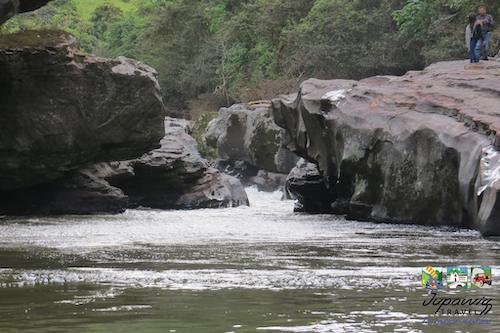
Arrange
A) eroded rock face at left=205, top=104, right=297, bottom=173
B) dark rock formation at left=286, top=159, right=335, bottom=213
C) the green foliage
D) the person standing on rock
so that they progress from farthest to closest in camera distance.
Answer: the green foliage → eroded rock face at left=205, top=104, right=297, bottom=173 → dark rock formation at left=286, top=159, right=335, bottom=213 → the person standing on rock

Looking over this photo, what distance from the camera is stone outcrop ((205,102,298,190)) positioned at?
3869 centimetres

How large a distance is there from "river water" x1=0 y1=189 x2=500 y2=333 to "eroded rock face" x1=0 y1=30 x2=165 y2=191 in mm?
4243

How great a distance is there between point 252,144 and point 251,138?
402 millimetres

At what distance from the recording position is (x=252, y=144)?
39.7 meters

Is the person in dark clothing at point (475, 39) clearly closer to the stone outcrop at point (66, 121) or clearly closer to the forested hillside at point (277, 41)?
the stone outcrop at point (66, 121)

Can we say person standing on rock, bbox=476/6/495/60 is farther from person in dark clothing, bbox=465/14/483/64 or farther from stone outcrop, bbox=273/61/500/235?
stone outcrop, bbox=273/61/500/235

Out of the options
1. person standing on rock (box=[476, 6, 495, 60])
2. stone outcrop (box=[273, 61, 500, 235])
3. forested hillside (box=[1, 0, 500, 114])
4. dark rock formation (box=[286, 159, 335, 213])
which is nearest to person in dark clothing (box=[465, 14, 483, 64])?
person standing on rock (box=[476, 6, 495, 60])

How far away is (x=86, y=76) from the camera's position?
21.9 meters

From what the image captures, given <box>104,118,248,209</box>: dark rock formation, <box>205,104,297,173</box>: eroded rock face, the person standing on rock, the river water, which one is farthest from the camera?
<box>205,104,297,173</box>: eroded rock face

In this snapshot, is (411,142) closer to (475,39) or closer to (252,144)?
(475,39)

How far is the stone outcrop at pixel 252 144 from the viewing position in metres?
38.7

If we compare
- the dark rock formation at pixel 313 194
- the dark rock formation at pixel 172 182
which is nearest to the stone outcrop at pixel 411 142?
the dark rock formation at pixel 313 194

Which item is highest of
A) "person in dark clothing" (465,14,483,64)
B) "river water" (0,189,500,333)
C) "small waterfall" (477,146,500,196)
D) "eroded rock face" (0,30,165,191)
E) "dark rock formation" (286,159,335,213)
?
"person in dark clothing" (465,14,483,64)

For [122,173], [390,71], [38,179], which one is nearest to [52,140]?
[38,179]
